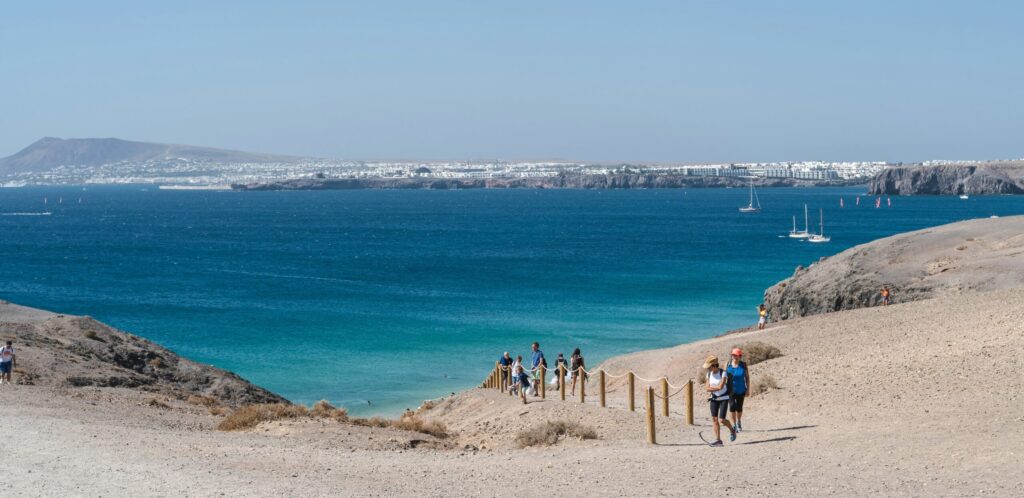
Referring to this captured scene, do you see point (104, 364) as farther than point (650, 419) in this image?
Yes

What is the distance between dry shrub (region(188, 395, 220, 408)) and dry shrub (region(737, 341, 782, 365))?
11.7 metres

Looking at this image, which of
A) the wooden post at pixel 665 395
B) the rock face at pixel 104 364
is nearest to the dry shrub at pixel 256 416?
the rock face at pixel 104 364

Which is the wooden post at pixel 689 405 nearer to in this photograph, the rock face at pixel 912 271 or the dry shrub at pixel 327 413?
the dry shrub at pixel 327 413

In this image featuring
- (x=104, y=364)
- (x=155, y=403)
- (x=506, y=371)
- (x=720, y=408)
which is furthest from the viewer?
(x=104, y=364)

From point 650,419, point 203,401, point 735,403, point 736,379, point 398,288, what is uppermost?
point 736,379

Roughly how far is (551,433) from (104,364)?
14.4 m

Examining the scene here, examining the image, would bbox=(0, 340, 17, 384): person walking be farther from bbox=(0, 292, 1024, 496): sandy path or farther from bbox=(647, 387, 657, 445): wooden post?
bbox=(647, 387, 657, 445): wooden post

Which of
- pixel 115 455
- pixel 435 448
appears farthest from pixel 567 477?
pixel 115 455

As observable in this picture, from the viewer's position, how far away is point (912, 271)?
36.5 m

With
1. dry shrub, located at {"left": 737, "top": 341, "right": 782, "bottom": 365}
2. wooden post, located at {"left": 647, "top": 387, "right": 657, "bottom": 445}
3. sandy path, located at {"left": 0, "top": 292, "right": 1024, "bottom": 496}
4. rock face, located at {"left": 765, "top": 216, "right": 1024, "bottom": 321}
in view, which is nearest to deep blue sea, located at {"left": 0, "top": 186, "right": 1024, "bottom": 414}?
rock face, located at {"left": 765, "top": 216, "right": 1024, "bottom": 321}

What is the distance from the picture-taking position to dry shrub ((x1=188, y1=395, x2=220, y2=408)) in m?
23.9

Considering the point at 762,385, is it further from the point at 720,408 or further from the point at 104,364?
the point at 104,364

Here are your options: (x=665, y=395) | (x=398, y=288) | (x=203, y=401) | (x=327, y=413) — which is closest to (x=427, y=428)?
(x=327, y=413)

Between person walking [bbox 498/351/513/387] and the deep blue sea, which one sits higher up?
person walking [bbox 498/351/513/387]
